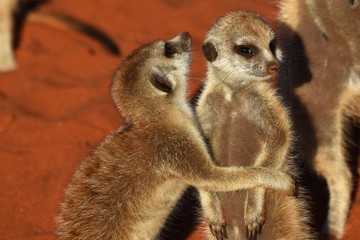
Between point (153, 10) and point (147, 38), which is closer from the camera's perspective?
point (147, 38)

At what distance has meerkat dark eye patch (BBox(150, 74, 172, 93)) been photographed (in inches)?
133

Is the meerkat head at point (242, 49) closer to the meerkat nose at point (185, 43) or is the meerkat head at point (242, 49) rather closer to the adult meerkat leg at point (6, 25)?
the meerkat nose at point (185, 43)

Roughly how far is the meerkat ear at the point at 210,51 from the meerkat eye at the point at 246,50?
0.38ft

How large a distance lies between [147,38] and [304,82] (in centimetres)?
220

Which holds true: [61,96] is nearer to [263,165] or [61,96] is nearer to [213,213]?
[213,213]

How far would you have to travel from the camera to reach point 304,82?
4.15 m

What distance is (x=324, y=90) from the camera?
4.11 m

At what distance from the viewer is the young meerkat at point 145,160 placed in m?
3.33

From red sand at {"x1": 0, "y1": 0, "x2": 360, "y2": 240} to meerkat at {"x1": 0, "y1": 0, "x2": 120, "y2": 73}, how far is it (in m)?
0.06

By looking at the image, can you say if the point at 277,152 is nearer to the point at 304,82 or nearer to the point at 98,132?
the point at 304,82

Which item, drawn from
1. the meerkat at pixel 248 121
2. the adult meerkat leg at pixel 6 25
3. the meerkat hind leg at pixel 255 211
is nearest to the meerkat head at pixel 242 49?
the meerkat at pixel 248 121

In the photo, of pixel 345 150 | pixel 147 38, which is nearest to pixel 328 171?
pixel 345 150

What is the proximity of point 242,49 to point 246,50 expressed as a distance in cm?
2

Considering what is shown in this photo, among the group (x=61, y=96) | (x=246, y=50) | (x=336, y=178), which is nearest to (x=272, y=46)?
(x=246, y=50)
